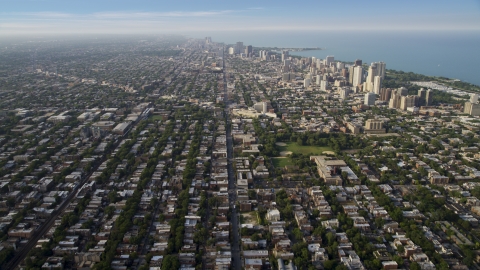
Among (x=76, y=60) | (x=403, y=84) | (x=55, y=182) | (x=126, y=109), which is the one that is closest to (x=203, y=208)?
(x=55, y=182)

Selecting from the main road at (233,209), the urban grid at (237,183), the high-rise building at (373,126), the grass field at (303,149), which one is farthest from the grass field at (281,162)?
the high-rise building at (373,126)

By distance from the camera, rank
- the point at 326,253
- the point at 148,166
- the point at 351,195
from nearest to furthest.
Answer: the point at 326,253
the point at 351,195
the point at 148,166

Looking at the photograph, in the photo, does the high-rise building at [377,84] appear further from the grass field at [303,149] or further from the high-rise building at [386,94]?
the grass field at [303,149]

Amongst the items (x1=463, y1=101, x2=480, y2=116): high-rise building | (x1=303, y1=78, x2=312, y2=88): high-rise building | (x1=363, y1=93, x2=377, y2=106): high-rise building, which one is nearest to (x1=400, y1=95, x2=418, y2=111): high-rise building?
(x1=363, y1=93, x2=377, y2=106): high-rise building

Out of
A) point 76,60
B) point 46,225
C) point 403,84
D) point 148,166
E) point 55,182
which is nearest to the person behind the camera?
point 46,225

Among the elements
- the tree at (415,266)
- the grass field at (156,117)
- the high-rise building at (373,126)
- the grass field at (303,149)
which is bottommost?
the tree at (415,266)

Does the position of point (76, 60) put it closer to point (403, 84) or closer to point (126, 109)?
point (126, 109)
